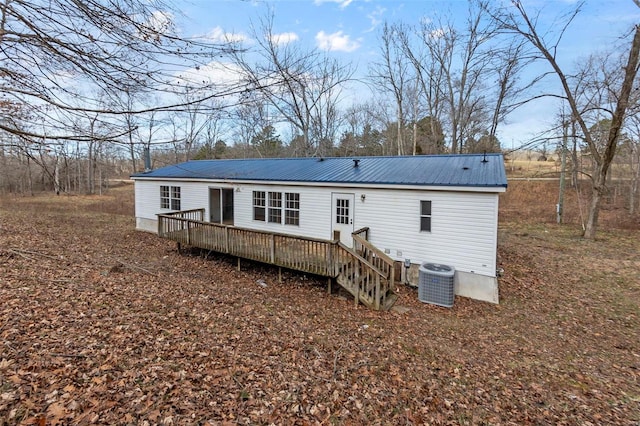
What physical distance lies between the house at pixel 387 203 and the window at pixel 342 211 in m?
0.03

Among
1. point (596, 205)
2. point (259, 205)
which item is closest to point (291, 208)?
point (259, 205)

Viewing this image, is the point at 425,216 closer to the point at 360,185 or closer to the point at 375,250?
the point at 375,250

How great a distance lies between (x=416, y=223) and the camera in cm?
873

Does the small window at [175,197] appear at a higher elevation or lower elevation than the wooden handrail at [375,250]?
higher

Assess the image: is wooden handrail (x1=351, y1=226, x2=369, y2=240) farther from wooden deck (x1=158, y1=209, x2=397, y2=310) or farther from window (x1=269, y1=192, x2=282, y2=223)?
window (x1=269, y1=192, x2=282, y2=223)

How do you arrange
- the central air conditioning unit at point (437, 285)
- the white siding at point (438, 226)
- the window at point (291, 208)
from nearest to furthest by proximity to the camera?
the central air conditioning unit at point (437, 285)
the white siding at point (438, 226)
the window at point (291, 208)

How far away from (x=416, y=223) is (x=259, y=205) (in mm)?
5946

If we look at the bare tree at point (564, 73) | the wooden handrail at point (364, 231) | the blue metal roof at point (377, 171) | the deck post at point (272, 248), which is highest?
the bare tree at point (564, 73)

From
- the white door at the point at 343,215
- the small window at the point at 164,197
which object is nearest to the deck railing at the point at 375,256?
the white door at the point at 343,215

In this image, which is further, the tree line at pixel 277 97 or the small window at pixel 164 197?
the small window at pixel 164 197

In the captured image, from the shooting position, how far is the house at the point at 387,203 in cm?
795

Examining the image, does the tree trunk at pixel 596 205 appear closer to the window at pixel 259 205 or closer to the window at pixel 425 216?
the window at pixel 425 216

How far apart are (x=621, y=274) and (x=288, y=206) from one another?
11.0m

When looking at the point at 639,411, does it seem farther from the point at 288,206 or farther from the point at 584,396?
the point at 288,206
